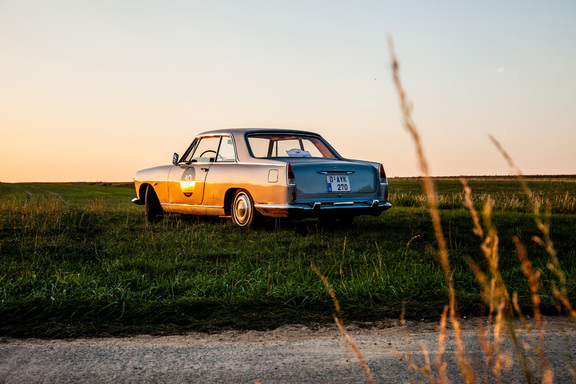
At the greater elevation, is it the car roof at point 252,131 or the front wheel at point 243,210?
the car roof at point 252,131

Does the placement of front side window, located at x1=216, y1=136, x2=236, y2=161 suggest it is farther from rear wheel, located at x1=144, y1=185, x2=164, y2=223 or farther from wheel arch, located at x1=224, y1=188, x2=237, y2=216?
rear wheel, located at x1=144, y1=185, x2=164, y2=223

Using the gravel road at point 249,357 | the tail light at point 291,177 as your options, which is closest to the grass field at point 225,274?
the gravel road at point 249,357

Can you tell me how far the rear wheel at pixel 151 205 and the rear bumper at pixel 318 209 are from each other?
3379 millimetres

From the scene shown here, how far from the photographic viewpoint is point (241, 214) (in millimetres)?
8836

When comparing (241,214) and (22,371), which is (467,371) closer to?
(22,371)

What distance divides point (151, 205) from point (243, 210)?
2968 millimetres

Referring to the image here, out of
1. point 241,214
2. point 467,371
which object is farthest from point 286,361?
point 241,214

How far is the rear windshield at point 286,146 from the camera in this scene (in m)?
9.03

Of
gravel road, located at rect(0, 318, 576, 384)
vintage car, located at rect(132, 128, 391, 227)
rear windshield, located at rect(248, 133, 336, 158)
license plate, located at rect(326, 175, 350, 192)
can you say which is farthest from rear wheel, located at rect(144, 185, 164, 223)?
gravel road, located at rect(0, 318, 576, 384)

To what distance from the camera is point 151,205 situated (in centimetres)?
1093

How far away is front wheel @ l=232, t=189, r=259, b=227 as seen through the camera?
8562 millimetres

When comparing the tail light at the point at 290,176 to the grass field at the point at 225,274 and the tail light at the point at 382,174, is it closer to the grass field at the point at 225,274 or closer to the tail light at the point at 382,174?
the grass field at the point at 225,274

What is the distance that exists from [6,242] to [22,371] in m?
5.23

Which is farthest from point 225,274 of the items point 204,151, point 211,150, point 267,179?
point 204,151
